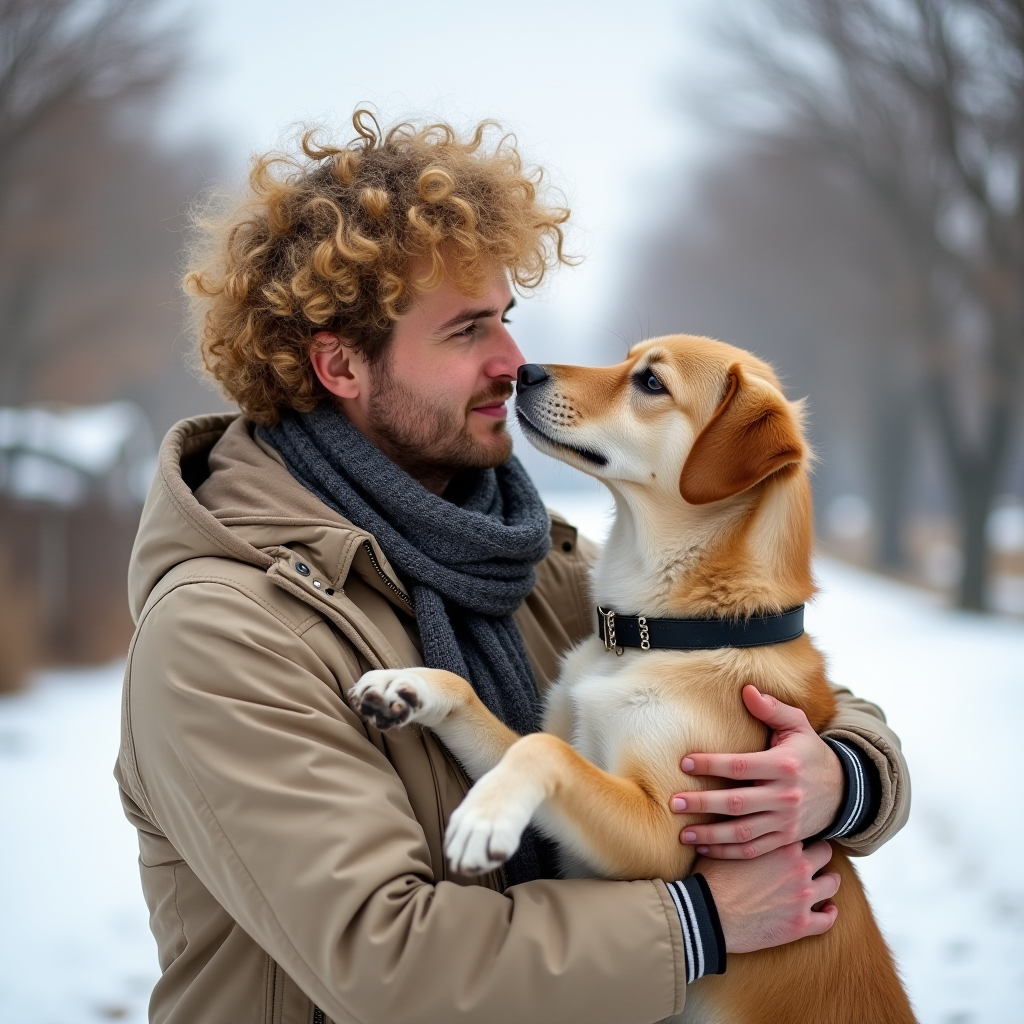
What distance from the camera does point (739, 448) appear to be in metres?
1.63

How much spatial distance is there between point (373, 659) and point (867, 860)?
3250 mm

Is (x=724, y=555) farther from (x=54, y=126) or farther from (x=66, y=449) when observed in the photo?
(x=54, y=126)

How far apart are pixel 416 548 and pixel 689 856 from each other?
64cm

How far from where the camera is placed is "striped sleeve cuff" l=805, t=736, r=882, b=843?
4.92 ft

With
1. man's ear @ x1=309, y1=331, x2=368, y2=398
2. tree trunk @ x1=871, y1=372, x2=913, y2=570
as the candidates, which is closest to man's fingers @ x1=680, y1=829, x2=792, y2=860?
man's ear @ x1=309, y1=331, x2=368, y2=398

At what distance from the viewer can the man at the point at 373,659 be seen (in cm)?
118

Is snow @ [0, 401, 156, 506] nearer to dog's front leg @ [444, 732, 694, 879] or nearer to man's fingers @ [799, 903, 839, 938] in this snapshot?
dog's front leg @ [444, 732, 694, 879]

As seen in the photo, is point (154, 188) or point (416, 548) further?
point (154, 188)

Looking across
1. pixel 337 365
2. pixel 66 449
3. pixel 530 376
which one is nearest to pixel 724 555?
pixel 530 376

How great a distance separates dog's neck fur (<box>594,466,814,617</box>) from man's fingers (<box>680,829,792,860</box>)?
374 mm

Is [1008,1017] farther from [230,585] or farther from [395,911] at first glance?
[230,585]

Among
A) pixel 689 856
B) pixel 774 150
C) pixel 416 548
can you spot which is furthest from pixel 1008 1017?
pixel 774 150

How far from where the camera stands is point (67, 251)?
18.7 feet

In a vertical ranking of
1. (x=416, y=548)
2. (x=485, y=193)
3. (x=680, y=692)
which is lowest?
(x=680, y=692)
